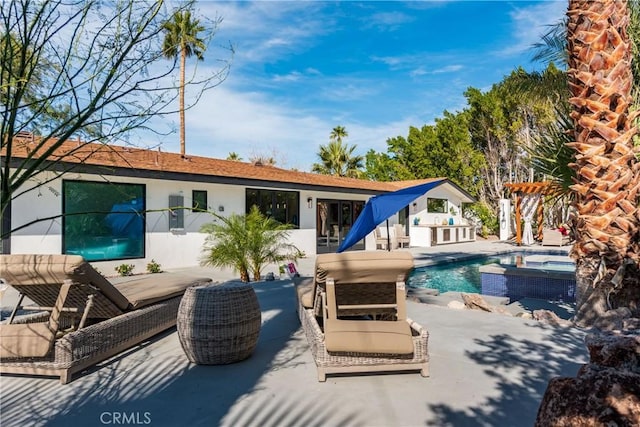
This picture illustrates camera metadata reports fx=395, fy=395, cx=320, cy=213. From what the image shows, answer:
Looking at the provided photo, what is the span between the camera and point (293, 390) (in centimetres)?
362

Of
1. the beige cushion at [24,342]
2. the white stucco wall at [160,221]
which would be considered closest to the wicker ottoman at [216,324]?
the beige cushion at [24,342]

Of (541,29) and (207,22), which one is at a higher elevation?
(541,29)

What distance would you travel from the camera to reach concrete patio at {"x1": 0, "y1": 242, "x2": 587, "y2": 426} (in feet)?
10.2

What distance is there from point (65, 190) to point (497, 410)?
11427mm

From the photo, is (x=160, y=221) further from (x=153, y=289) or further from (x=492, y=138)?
(x=492, y=138)

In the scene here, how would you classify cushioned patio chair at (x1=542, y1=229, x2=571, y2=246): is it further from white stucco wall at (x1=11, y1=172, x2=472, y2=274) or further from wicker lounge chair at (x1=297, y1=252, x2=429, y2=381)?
wicker lounge chair at (x1=297, y1=252, x2=429, y2=381)

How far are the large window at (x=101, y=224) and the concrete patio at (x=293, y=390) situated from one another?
745 centimetres

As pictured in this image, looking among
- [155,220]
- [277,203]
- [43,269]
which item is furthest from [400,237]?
[43,269]

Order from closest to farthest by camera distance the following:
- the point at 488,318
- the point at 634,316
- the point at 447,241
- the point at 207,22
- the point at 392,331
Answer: the point at 207,22, the point at 392,331, the point at 634,316, the point at 488,318, the point at 447,241

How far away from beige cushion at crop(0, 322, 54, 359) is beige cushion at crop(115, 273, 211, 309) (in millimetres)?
1103

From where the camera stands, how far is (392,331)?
3961 mm

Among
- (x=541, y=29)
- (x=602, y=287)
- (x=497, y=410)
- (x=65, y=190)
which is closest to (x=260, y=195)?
(x=65, y=190)

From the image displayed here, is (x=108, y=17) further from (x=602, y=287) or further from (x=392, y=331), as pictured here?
(x=602, y=287)

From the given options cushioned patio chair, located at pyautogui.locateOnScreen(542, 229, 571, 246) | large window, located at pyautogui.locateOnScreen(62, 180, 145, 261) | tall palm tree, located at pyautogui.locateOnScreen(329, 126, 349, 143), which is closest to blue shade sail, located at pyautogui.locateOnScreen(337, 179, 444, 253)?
large window, located at pyautogui.locateOnScreen(62, 180, 145, 261)
